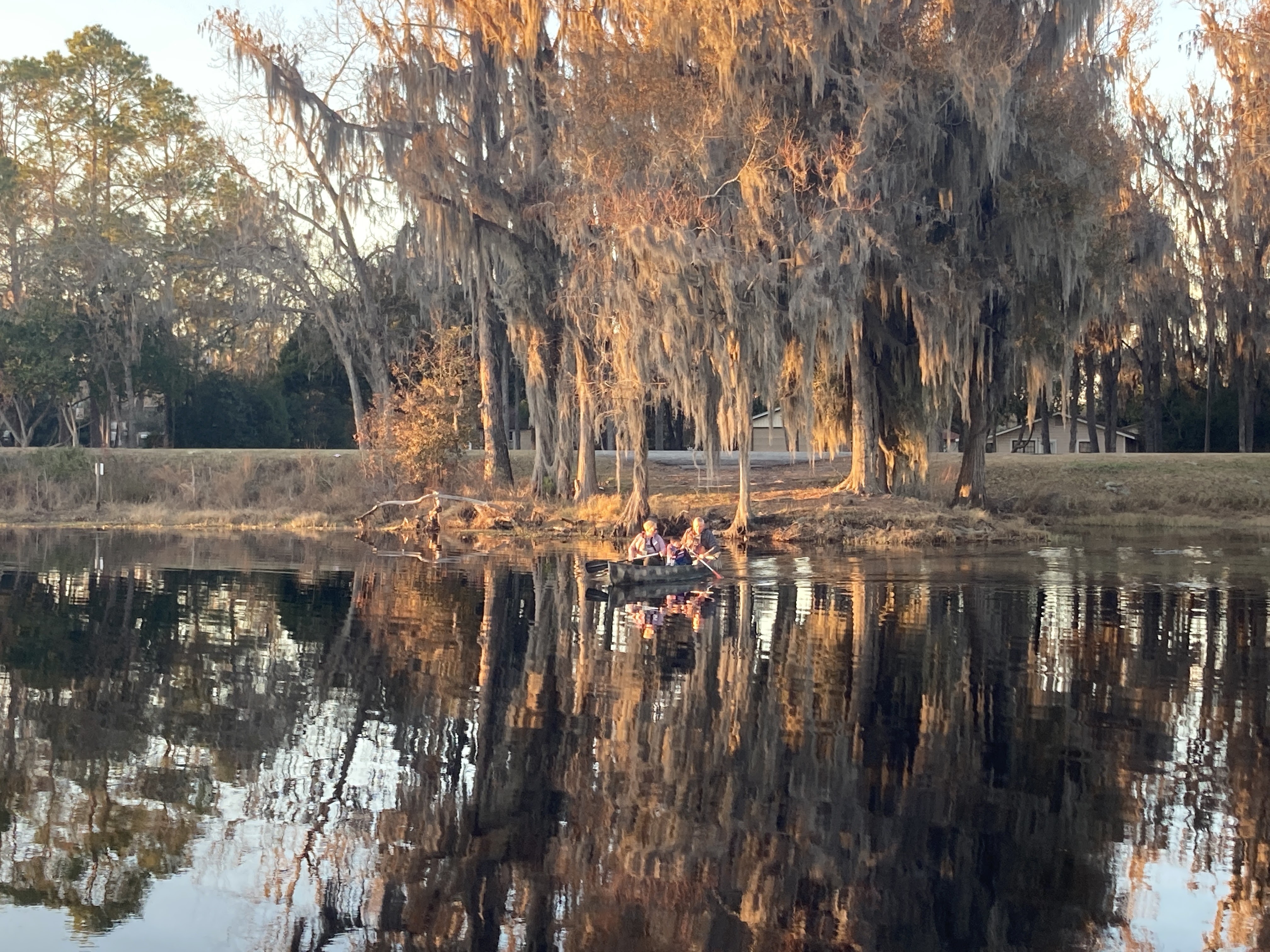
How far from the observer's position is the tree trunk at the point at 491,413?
1542 inches

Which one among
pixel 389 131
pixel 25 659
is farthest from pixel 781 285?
pixel 25 659

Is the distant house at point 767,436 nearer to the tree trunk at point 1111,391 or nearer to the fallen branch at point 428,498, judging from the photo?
the tree trunk at point 1111,391

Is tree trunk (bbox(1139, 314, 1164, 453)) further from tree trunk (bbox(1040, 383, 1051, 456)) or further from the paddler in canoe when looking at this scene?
the paddler in canoe

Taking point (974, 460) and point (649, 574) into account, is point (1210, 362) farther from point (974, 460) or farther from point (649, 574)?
point (649, 574)

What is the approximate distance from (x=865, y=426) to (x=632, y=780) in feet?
84.2

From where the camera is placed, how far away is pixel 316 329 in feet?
179

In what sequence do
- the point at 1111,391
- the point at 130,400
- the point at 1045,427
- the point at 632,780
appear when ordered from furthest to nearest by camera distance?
the point at 1045,427 < the point at 1111,391 < the point at 130,400 < the point at 632,780

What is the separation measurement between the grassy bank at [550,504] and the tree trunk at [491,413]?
1.92ft

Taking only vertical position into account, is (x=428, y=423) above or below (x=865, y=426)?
above

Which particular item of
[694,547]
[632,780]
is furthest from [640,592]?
[632,780]

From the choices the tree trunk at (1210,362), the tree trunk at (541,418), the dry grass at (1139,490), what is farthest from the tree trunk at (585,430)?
A: the tree trunk at (1210,362)

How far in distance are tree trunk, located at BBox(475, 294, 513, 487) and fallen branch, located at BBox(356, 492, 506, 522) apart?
183 cm

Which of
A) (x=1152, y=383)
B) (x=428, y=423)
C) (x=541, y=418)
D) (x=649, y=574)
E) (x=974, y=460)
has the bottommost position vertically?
(x=649, y=574)

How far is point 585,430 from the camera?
117 feet
